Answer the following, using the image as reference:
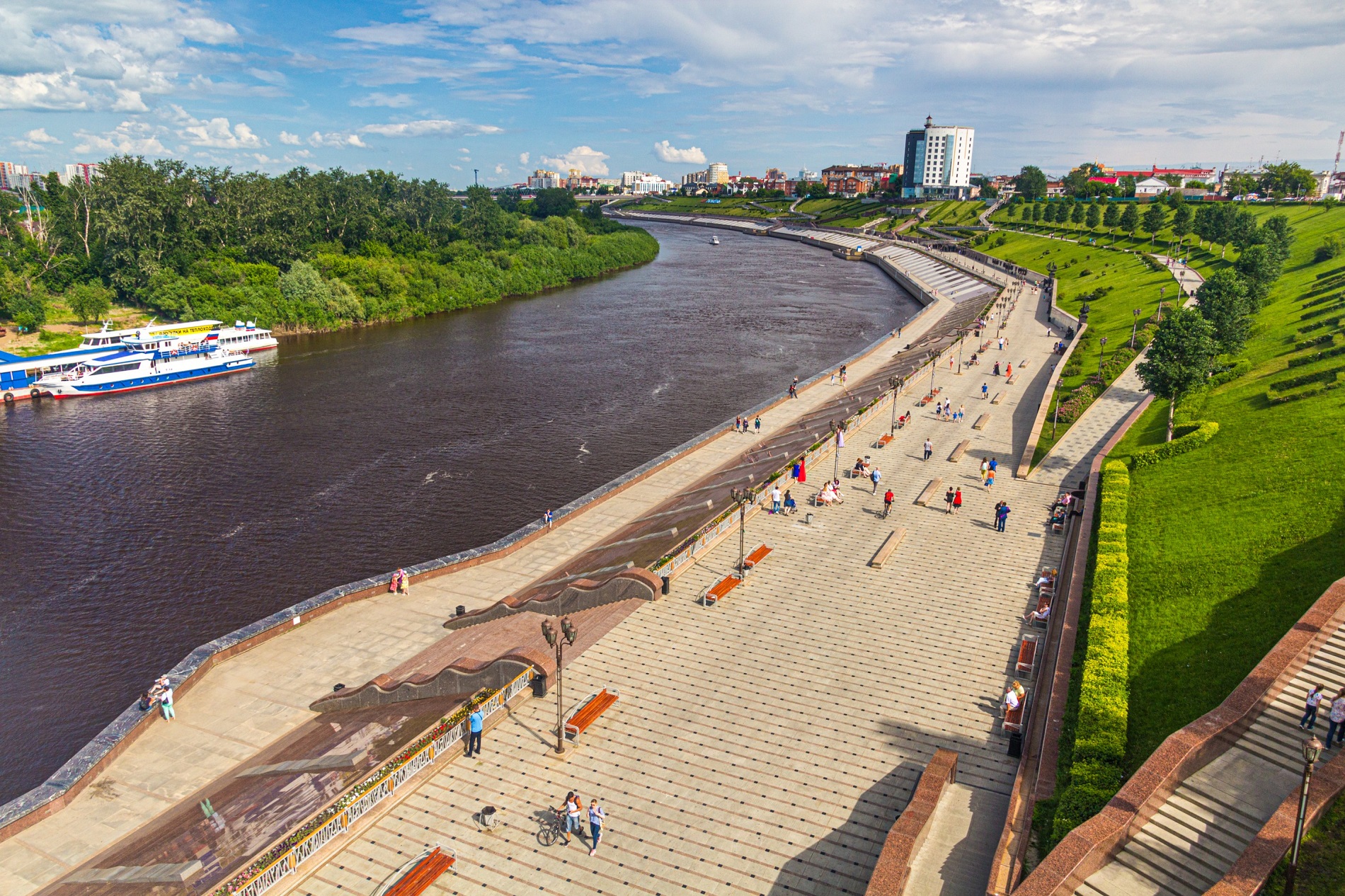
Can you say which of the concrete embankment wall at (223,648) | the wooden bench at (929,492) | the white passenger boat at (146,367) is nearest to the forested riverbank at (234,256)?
the white passenger boat at (146,367)

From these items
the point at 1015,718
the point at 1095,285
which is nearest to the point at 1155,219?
the point at 1095,285

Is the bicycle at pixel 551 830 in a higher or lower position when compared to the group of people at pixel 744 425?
lower

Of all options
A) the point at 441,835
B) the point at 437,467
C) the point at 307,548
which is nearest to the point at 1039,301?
the point at 437,467

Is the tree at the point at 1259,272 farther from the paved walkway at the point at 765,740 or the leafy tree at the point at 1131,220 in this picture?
the leafy tree at the point at 1131,220

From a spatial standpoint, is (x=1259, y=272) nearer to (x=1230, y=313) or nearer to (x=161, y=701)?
(x=1230, y=313)

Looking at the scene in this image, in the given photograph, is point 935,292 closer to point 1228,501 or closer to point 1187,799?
point 1228,501
